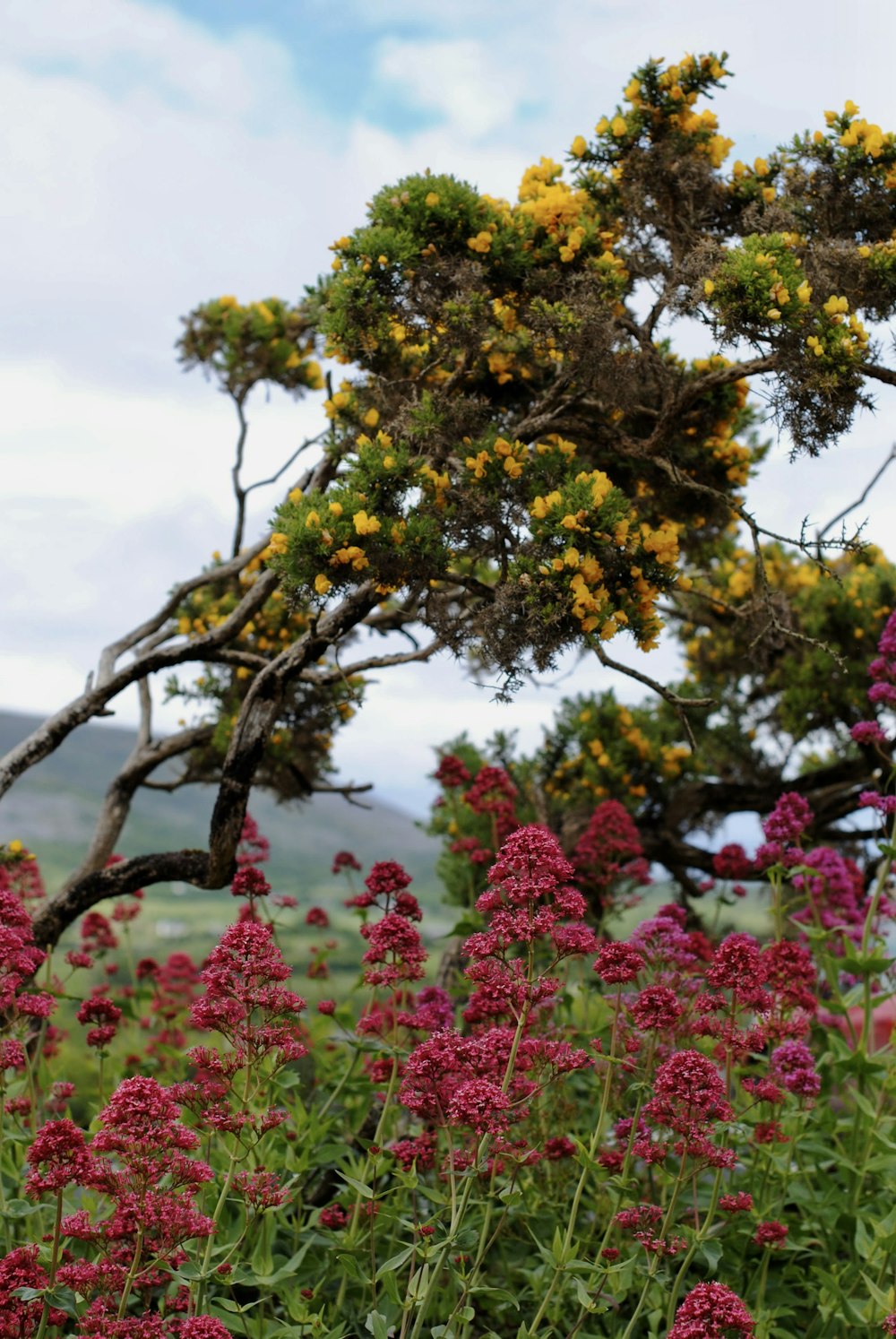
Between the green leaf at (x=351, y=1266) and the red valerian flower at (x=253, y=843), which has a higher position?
the red valerian flower at (x=253, y=843)

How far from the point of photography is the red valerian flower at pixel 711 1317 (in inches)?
131

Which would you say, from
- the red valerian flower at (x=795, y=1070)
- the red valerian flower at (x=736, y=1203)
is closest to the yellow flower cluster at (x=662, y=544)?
the red valerian flower at (x=795, y=1070)

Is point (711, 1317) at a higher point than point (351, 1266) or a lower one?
higher

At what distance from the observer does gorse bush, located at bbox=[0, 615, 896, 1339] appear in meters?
3.83

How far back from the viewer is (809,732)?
1235 cm

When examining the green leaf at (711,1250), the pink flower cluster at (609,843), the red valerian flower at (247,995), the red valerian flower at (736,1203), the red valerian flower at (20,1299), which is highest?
the pink flower cluster at (609,843)

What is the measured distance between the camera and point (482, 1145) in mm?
3725

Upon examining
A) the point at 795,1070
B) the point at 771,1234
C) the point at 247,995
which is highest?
the point at 795,1070

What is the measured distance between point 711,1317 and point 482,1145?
78cm

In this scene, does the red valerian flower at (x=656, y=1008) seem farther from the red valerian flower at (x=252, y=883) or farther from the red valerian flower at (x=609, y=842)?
the red valerian flower at (x=609, y=842)

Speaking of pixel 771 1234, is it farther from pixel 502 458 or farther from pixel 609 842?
pixel 502 458

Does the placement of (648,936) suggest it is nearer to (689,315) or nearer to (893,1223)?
(893,1223)

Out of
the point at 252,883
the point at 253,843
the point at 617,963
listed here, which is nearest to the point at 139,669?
the point at 253,843

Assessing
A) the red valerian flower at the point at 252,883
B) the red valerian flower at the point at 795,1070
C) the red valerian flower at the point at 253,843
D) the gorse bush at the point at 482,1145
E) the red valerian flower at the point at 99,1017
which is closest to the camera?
the gorse bush at the point at 482,1145
